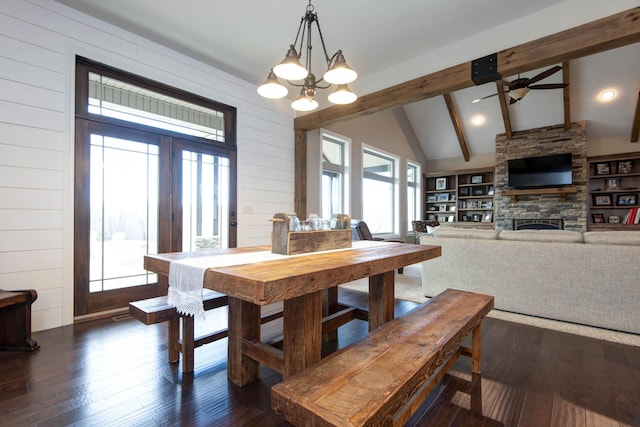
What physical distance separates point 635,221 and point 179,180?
876 cm

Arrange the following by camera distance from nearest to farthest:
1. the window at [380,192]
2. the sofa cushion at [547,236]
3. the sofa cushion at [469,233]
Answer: the sofa cushion at [547,236]
the sofa cushion at [469,233]
the window at [380,192]

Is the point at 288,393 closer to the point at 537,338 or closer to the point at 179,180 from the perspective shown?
the point at 537,338

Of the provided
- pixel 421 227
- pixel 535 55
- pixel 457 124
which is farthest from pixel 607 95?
pixel 535 55

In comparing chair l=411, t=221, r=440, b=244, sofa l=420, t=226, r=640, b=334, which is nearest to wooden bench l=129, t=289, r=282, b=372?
sofa l=420, t=226, r=640, b=334

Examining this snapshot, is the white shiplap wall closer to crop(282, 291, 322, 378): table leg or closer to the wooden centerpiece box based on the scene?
the wooden centerpiece box

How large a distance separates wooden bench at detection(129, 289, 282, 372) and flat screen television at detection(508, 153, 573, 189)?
7477 mm

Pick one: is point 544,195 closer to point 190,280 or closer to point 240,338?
point 240,338

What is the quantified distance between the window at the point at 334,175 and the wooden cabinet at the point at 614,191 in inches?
219

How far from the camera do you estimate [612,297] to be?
258 cm

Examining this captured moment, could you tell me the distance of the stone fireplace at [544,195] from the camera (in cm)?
679

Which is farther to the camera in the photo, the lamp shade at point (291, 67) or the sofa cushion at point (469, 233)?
the sofa cushion at point (469, 233)

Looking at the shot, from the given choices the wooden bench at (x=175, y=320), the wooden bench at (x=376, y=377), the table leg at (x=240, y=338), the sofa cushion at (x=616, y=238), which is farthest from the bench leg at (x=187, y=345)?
the sofa cushion at (x=616, y=238)

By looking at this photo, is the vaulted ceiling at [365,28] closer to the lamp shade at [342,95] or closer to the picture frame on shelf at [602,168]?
the lamp shade at [342,95]

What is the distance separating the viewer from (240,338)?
5.95ft
